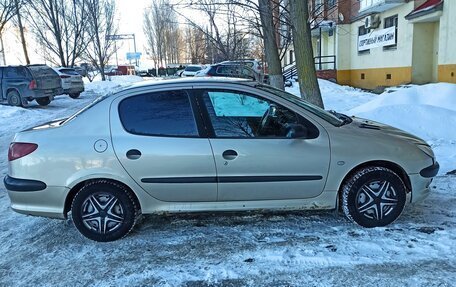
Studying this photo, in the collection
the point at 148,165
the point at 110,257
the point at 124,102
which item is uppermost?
the point at 124,102

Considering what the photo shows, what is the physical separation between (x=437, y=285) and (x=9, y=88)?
17302 millimetres

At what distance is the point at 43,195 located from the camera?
393cm

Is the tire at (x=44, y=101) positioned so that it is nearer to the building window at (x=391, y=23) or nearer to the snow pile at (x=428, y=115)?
the snow pile at (x=428, y=115)

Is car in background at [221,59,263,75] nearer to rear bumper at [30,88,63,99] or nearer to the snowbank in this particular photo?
the snowbank

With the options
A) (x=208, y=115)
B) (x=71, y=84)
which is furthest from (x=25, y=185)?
(x=71, y=84)

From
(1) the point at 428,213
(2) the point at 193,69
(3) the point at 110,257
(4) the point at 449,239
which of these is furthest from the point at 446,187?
(2) the point at 193,69

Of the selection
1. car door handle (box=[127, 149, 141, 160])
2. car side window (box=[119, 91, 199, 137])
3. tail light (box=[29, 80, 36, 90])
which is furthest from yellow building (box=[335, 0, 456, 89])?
tail light (box=[29, 80, 36, 90])

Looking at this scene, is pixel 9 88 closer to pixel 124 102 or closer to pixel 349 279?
pixel 124 102

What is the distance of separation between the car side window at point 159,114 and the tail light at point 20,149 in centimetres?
90

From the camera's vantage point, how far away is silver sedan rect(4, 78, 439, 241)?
12.8 ft

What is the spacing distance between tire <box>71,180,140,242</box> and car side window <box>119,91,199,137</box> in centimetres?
62

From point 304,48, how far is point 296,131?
4410 mm

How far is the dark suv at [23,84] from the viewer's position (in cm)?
1622

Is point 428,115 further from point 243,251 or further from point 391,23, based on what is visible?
point 391,23
